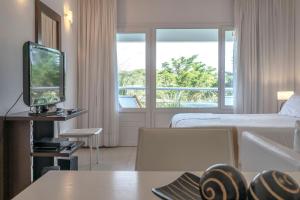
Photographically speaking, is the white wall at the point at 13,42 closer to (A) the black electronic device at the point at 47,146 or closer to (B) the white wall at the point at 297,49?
(A) the black electronic device at the point at 47,146

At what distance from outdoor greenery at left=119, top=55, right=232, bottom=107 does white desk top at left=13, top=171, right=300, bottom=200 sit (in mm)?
4623

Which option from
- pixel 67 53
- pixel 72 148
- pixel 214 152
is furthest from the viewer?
pixel 67 53

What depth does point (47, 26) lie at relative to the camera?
422cm

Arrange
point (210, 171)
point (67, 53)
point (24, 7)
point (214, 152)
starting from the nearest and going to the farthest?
point (210, 171)
point (214, 152)
point (24, 7)
point (67, 53)

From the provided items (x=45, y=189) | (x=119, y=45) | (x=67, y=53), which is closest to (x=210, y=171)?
(x=45, y=189)

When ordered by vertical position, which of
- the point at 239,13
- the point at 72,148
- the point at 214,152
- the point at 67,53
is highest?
the point at 239,13

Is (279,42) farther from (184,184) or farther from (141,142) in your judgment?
(184,184)

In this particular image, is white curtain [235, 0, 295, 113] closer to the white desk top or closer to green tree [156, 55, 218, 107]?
green tree [156, 55, 218, 107]

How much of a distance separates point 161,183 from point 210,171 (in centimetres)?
38

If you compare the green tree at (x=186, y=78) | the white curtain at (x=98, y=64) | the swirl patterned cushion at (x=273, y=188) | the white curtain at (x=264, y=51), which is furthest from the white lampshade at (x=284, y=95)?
the swirl patterned cushion at (x=273, y=188)

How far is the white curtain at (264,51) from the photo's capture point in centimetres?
571

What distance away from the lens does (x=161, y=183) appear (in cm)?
129

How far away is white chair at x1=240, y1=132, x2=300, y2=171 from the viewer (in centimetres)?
163

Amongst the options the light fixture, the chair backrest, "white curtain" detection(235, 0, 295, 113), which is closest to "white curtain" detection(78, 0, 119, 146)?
the light fixture
